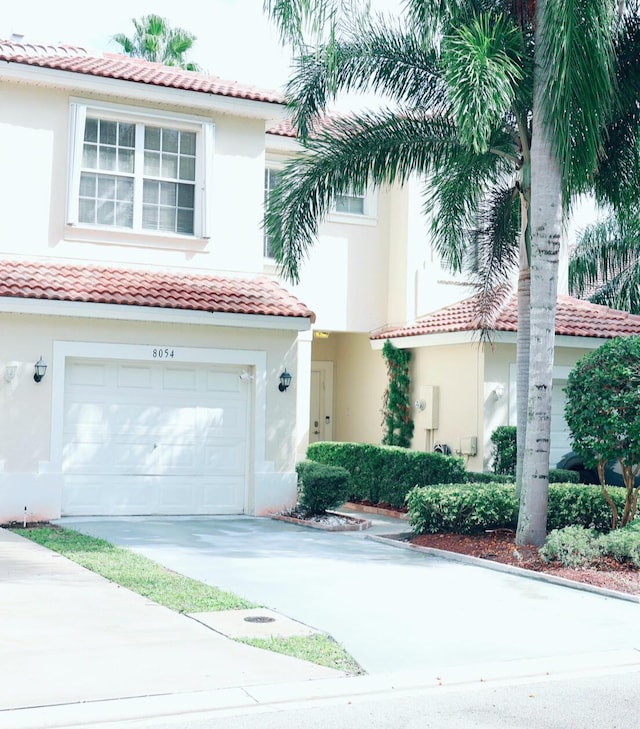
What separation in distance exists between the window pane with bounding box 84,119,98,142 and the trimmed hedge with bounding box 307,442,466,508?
705 centimetres

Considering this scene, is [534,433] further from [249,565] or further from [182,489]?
[182,489]

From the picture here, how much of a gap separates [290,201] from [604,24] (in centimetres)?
504

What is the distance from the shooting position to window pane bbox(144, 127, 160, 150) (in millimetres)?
16548

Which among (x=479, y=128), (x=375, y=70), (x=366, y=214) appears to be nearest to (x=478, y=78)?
(x=479, y=128)

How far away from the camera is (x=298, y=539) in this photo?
1353cm

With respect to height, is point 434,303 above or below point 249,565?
above

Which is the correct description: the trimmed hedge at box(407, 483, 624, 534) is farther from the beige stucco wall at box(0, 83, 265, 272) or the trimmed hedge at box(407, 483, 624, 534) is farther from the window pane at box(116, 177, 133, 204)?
the window pane at box(116, 177, 133, 204)

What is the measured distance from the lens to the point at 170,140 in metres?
16.8

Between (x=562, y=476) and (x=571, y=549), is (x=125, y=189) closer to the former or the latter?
(x=562, y=476)

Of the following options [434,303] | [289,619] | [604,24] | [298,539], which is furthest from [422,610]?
[434,303]

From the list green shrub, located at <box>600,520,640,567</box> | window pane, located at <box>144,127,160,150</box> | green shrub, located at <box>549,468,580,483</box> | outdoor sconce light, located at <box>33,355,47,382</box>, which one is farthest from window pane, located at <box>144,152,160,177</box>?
green shrub, located at <box>600,520,640,567</box>

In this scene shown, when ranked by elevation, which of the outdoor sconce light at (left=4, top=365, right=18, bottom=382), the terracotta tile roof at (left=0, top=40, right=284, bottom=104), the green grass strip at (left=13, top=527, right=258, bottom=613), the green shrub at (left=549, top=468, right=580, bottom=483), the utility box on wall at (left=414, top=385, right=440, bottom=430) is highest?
the terracotta tile roof at (left=0, top=40, right=284, bottom=104)

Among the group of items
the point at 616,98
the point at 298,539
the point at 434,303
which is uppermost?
the point at 616,98

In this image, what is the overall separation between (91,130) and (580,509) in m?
9.52
